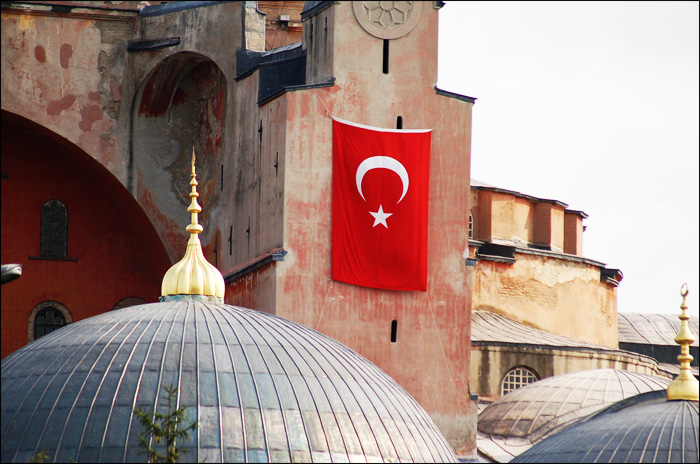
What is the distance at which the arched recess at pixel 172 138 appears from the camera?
136 feet

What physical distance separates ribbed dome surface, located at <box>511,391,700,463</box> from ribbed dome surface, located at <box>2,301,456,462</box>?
6.01 feet

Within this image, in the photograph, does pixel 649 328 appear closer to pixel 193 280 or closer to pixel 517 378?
pixel 517 378

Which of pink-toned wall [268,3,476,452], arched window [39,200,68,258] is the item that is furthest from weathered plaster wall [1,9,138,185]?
pink-toned wall [268,3,476,452]

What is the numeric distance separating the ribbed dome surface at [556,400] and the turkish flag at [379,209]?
4.25 m

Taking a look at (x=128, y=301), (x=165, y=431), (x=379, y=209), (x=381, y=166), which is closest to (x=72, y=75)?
(x=128, y=301)

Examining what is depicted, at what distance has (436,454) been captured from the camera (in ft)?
92.1

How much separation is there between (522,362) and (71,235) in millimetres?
10898

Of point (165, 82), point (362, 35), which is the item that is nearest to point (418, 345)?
point (362, 35)

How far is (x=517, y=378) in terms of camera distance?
4188cm

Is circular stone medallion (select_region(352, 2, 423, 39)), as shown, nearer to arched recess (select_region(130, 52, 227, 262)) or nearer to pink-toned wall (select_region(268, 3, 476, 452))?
pink-toned wall (select_region(268, 3, 476, 452))

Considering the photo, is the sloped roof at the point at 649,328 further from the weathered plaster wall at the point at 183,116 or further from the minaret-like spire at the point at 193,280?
the minaret-like spire at the point at 193,280

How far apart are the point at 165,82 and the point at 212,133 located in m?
1.81

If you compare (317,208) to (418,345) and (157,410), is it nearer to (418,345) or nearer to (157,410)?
(418,345)

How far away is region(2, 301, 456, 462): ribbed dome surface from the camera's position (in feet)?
84.5
